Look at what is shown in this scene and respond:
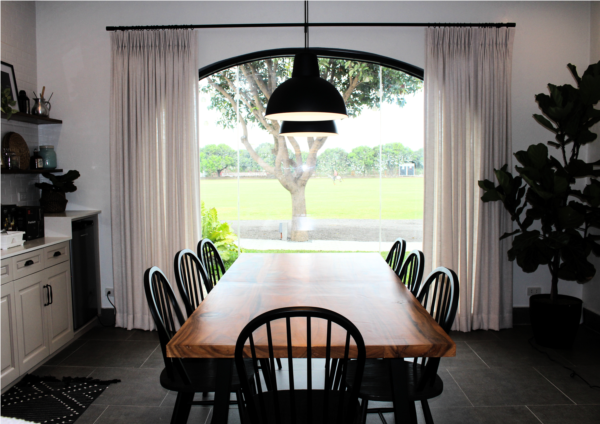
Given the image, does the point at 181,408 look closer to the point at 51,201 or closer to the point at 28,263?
the point at 28,263

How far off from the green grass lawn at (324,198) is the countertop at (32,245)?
1423 mm

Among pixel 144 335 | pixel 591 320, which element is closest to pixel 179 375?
pixel 144 335

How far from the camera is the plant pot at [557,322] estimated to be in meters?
3.69

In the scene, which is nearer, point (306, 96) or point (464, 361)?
point (306, 96)

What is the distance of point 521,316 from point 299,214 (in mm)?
2353

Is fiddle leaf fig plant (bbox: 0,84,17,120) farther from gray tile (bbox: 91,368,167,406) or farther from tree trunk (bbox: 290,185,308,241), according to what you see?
tree trunk (bbox: 290,185,308,241)

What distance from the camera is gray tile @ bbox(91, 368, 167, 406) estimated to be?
9.54 ft

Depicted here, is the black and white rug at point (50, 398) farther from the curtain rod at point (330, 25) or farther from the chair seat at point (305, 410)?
the curtain rod at point (330, 25)

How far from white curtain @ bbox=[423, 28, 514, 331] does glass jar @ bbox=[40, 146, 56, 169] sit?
135 inches

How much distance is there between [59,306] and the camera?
3.61 meters

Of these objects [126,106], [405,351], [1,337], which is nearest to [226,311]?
[405,351]

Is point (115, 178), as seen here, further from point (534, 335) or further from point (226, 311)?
point (534, 335)

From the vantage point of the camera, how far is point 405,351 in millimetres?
1775

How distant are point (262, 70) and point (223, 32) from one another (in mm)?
499
